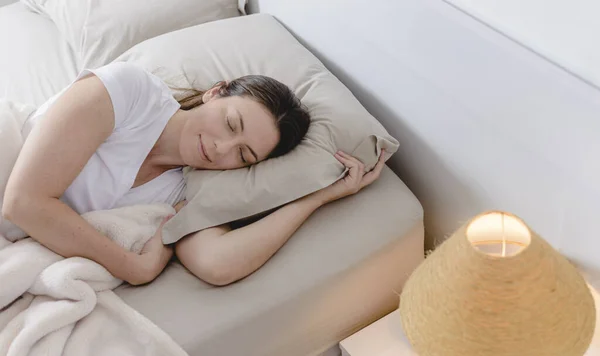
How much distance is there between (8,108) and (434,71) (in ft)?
2.71

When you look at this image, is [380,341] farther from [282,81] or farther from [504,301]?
[282,81]

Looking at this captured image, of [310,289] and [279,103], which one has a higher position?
[279,103]

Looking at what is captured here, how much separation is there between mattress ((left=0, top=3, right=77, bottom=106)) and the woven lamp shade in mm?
1189

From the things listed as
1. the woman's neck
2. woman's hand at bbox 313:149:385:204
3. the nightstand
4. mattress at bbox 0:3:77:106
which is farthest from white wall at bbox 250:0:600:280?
mattress at bbox 0:3:77:106

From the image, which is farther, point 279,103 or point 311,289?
point 279,103

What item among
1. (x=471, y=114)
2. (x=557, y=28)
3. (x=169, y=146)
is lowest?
(x=169, y=146)

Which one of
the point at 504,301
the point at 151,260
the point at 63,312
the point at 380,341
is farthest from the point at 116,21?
the point at 504,301

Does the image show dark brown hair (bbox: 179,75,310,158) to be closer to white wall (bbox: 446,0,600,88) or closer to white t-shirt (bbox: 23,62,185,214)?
white t-shirt (bbox: 23,62,185,214)

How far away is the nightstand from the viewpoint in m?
1.09

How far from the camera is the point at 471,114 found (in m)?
1.08

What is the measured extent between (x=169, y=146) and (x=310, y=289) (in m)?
0.41

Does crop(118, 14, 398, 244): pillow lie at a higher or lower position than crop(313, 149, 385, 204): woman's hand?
higher

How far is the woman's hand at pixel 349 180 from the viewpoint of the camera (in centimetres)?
122

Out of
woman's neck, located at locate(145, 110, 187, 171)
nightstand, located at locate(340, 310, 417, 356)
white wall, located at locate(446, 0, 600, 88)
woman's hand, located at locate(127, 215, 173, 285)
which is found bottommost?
→ nightstand, located at locate(340, 310, 417, 356)
